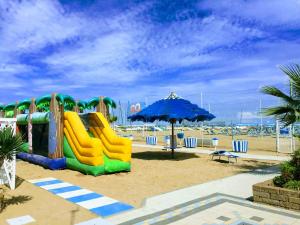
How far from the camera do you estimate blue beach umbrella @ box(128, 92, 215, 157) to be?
13.9 metres

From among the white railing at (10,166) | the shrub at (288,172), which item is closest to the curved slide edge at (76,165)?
the white railing at (10,166)

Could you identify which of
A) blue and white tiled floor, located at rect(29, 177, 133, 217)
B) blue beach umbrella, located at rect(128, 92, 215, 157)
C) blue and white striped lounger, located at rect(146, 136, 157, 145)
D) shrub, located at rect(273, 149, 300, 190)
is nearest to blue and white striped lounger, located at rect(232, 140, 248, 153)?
blue beach umbrella, located at rect(128, 92, 215, 157)

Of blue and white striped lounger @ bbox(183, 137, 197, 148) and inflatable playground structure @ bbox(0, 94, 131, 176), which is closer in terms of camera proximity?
inflatable playground structure @ bbox(0, 94, 131, 176)

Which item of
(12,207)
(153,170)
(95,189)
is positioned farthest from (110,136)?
(12,207)

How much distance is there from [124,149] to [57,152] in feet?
Result: 9.95

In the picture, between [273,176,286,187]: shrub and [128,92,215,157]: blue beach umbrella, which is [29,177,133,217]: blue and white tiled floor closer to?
[273,176,286,187]: shrub

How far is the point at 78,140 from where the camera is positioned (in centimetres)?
1152

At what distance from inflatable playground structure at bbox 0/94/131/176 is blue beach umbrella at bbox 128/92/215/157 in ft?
6.09

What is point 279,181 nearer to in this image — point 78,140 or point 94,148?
point 94,148

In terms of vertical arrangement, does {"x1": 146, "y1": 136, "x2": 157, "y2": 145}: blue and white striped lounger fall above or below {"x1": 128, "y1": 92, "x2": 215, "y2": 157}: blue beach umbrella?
below

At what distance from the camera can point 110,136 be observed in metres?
12.3

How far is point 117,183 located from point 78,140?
2972mm

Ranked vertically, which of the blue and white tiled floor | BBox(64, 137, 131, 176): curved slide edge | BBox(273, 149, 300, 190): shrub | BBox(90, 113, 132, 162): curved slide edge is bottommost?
the blue and white tiled floor

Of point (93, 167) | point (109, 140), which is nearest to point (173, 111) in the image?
point (109, 140)
